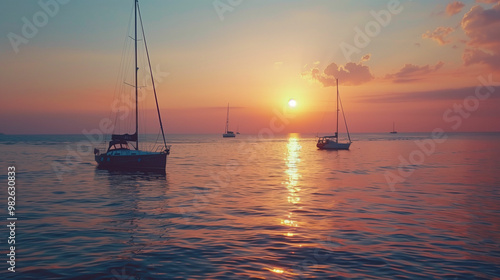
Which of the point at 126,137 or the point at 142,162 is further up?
the point at 126,137

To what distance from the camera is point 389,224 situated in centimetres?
1869

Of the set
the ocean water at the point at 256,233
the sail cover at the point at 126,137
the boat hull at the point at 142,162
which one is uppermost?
the sail cover at the point at 126,137

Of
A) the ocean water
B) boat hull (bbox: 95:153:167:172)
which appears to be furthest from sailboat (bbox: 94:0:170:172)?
the ocean water

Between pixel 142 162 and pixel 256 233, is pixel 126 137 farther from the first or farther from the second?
pixel 256 233

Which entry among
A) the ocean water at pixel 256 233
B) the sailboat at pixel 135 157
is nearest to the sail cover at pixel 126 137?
the sailboat at pixel 135 157

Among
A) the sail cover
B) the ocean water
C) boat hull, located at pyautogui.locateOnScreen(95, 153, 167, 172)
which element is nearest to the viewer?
the ocean water

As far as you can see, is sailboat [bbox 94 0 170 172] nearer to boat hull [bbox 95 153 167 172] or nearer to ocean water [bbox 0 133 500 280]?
boat hull [bbox 95 153 167 172]

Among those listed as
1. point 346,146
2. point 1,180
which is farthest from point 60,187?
point 346,146

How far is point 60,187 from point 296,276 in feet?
93.6

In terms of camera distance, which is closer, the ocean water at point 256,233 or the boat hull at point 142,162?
the ocean water at point 256,233

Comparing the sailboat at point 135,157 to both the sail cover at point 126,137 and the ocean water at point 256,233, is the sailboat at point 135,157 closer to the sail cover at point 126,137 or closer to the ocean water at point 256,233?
the sail cover at point 126,137

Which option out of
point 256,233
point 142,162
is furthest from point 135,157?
point 256,233

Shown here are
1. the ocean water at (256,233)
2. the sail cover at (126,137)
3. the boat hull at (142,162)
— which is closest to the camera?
the ocean water at (256,233)

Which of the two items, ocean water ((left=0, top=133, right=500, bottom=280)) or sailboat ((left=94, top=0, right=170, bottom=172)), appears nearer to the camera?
ocean water ((left=0, top=133, right=500, bottom=280))
